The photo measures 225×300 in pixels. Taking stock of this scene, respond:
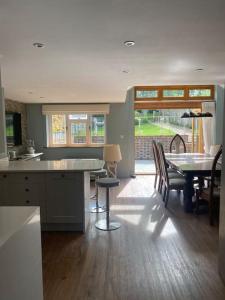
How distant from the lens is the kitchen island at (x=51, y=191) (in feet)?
11.0

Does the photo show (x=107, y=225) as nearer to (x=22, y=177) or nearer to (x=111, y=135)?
(x=22, y=177)

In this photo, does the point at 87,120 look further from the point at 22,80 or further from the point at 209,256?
the point at 209,256

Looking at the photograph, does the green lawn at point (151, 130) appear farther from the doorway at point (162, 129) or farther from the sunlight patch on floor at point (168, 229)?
the sunlight patch on floor at point (168, 229)

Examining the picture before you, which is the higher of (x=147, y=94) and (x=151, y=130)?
(x=147, y=94)

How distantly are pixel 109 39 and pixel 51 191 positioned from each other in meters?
2.11

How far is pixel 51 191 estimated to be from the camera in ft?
11.1

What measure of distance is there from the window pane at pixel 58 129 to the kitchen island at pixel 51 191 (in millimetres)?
3961

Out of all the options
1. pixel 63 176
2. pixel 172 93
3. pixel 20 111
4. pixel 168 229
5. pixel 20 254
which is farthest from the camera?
pixel 172 93

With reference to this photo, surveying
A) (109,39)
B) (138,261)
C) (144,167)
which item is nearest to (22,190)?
(138,261)

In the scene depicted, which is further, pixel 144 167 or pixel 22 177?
pixel 144 167

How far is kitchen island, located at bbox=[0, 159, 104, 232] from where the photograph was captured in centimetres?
336

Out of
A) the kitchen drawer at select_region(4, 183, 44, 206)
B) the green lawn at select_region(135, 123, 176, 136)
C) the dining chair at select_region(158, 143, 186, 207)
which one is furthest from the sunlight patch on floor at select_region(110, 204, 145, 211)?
the green lawn at select_region(135, 123, 176, 136)

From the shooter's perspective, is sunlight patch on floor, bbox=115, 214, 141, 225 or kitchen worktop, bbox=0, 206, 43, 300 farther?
sunlight patch on floor, bbox=115, 214, 141, 225

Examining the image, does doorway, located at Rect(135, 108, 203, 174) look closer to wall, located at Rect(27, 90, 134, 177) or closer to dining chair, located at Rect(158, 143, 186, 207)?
wall, located at Rect(27, 90, 134, 177)
